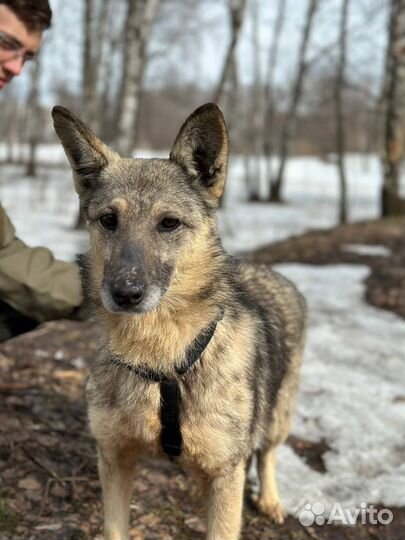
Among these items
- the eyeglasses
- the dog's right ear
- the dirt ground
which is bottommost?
the dirt ground

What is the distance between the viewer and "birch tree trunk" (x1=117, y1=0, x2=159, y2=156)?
10.4m

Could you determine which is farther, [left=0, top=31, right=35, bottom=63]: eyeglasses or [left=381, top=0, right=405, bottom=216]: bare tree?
[left=381, top=0, right=405, bottom=216]: bare tree

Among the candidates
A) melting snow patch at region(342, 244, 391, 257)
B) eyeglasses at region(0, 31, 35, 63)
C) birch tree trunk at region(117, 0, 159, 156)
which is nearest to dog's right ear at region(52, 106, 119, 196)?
eyeglasses at region(0, 31, 35, 63)

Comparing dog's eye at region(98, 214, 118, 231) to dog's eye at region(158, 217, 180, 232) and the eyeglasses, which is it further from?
the eyeglasses

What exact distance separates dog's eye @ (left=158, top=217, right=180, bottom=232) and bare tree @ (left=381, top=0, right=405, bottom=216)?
1050cm

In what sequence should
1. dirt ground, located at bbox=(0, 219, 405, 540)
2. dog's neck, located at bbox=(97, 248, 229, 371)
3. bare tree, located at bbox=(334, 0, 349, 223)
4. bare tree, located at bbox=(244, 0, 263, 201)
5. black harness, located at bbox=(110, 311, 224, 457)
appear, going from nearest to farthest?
black harness, located at bbox=(110, 311, 224, 457)
dog's neck, located at bbox=(97, 248, 229, 371)
dirt ground, located at bbox=(0, 219, 405, 540)
bare tree, located at bbox=(334, 0, 349, 223)
bare tree, located at bbox=(244, 0, 263, 201)

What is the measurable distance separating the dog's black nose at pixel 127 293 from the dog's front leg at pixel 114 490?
0.82 m

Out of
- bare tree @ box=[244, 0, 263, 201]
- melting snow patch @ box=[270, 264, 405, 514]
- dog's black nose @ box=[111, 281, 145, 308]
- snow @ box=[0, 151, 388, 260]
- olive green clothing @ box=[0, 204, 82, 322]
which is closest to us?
dog's black nose @ box=[111, 281, 145, 308]

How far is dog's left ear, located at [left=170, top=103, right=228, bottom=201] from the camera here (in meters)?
2.72

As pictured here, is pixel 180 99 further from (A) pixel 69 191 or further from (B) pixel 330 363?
(B) pixel 330 363

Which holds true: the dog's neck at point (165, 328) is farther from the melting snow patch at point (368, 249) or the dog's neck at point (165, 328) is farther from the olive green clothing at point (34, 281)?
the melting snow patch at point (368, 249)

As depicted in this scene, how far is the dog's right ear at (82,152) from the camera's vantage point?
9.29ft

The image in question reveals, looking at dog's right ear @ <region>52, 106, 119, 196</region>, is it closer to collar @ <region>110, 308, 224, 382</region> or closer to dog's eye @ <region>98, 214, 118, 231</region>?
dog's eye @ <region>98, 214, 118, 231</region>

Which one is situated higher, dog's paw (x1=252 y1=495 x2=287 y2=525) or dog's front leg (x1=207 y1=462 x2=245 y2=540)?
dog's front leg (x1=207 y1=462 x2=245 y2=540)
